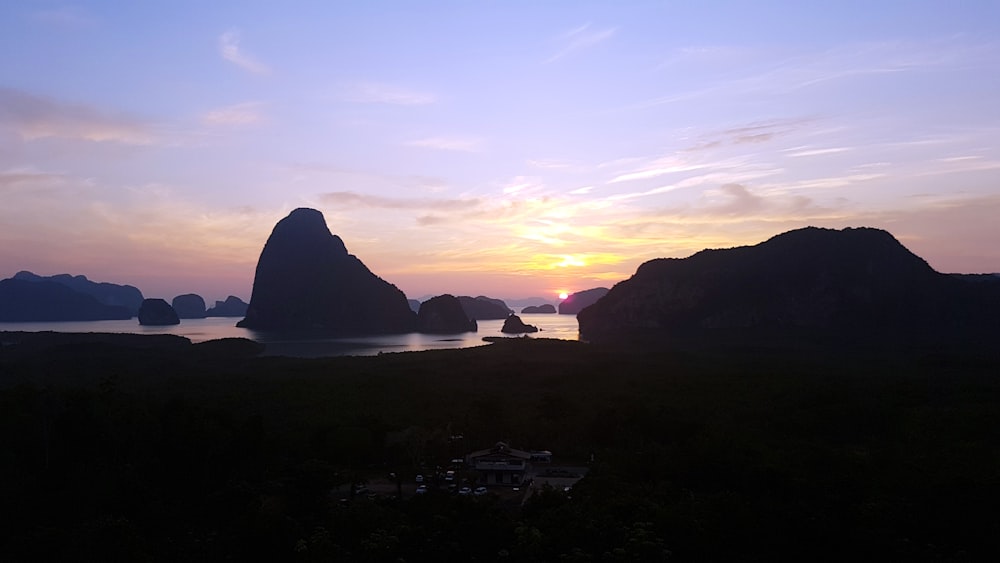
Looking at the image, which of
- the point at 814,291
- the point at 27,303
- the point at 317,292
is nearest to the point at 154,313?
the point at 27,303

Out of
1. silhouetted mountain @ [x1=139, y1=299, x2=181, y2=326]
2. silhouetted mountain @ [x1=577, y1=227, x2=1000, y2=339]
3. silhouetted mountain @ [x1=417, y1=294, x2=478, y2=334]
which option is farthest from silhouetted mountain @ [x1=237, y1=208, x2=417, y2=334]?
silhouetted mountain @ [x1=577, y1=227, x2=1000, y2=339]

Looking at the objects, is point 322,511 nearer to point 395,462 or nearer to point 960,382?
point 395,462

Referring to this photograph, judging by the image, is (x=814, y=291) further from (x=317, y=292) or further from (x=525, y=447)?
(x=317, y=292)

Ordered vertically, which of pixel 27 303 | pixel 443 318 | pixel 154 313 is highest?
pixel 27 303

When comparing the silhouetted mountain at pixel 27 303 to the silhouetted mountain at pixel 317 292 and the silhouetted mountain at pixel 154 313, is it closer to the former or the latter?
the silhouetted mountain at pixel 154 313

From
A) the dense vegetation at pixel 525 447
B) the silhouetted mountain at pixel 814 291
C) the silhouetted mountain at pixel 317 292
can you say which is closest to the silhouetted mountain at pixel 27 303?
the silhouetted mountain at pixel 317 292

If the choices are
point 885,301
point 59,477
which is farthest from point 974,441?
point 885,301
